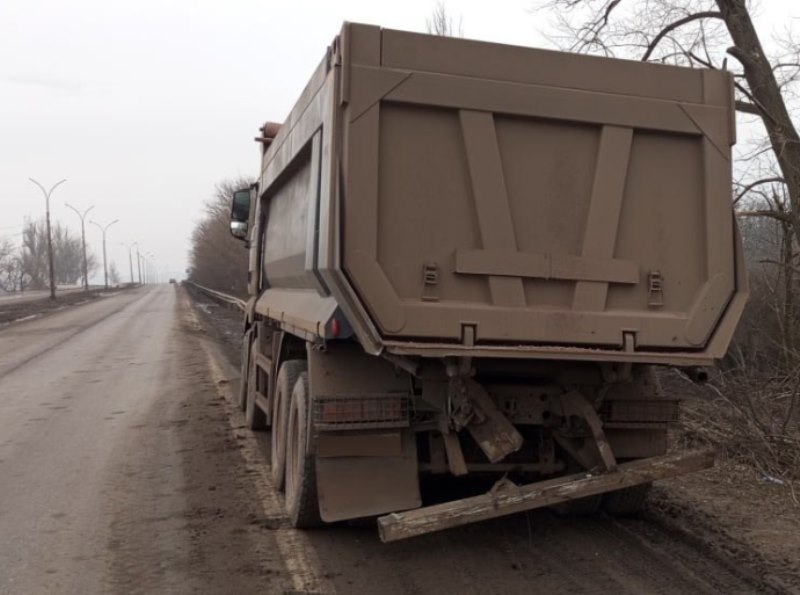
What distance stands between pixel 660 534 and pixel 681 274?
178 cm

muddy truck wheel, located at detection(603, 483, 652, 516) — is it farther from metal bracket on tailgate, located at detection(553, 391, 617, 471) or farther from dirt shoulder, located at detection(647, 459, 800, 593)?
metal bracket on tailgate, located at detection(553, 391, 617, 471)

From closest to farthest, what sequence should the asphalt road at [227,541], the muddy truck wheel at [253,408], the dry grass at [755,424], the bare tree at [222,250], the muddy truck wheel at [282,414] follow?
the asphalt road at [227,541] < the muddy truck wheel at [282,414] < the dry grass at [755,424] < the muddy truck wheel at [253,408] < the bare tree at [222,250]

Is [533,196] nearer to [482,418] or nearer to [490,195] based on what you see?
[490,195]

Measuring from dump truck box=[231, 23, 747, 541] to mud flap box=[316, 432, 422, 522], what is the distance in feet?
0.04

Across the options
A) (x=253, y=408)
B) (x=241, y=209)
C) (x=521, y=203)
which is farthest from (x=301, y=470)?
(x=241, y=209)

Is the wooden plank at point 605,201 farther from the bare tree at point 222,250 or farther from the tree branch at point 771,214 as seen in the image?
the bare tree at point 222,250

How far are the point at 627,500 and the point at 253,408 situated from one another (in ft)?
15.5

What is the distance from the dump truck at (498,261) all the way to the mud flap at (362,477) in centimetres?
1

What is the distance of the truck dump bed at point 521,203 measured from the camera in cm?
420

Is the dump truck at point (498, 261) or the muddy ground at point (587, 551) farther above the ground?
the dump truck at point (498, 261)

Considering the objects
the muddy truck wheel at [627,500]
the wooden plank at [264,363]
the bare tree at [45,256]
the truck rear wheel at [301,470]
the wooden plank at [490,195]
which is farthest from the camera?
the bare tree at [45,256]

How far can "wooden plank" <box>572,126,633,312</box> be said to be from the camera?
447cm

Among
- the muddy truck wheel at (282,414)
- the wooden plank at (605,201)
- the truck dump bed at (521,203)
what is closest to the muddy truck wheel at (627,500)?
the truck dump bed at (521,203)

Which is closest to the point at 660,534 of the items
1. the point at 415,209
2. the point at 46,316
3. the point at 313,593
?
the point at 313,593
